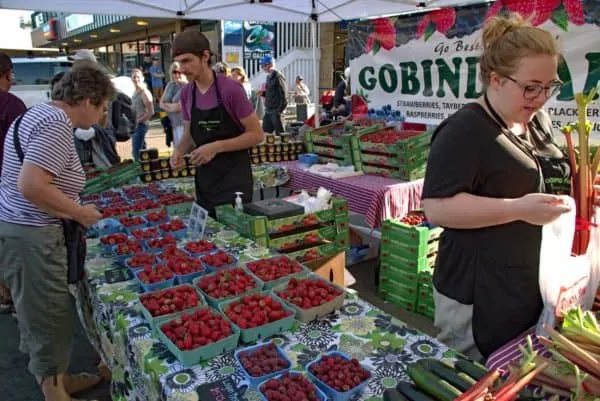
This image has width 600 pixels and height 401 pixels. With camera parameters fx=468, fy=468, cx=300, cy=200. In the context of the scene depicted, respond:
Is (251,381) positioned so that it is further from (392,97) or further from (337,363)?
(392,97)

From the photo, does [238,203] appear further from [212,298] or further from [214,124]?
[212,298]

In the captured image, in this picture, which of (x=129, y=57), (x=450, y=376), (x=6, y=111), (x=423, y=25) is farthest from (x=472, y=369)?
(x=129, y=57)

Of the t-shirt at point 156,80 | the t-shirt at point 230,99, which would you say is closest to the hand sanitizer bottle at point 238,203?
the t-shirt at point 230,99

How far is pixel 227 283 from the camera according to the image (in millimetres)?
1866

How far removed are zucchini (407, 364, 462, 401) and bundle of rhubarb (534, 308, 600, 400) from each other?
0.28m

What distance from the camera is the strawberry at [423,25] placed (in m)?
5.00

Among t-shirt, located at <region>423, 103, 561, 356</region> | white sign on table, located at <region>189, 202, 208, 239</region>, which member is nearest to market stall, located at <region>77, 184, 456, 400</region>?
t-shirt, located at <region>423, 103, 561, 356</region>

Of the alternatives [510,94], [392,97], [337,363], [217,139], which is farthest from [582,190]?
[392,97]

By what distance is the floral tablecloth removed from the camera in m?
1.41

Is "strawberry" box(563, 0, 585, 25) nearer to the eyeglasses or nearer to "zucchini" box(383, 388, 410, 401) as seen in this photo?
the eyeglasses

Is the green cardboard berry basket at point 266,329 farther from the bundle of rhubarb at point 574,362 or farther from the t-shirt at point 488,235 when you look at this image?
the bundle of rhubarb at point 574,362

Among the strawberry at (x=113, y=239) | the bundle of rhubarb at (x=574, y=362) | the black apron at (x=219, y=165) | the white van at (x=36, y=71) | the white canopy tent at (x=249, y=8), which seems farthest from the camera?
the white van at (x=36, y=71)

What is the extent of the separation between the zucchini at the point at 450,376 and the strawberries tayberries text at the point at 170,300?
0.88 metres

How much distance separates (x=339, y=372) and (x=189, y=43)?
2.03m
